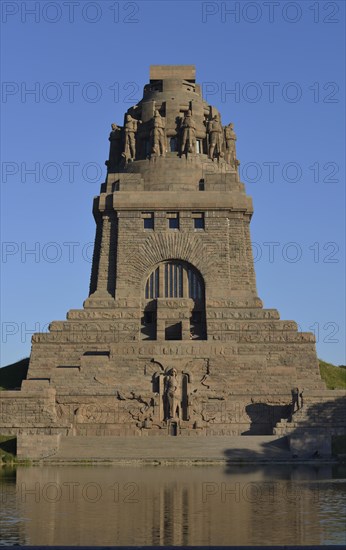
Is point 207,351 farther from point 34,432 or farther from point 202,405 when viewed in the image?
point 34,432

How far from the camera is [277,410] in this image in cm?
4703

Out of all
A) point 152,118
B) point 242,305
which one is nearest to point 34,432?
point 242,305

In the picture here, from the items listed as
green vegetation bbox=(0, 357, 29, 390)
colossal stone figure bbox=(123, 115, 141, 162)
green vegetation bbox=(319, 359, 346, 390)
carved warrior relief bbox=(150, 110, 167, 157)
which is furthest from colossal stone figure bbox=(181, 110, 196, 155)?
green vegetation bbox=(0, 357, 29, 390)

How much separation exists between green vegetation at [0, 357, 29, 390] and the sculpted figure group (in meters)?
16.1

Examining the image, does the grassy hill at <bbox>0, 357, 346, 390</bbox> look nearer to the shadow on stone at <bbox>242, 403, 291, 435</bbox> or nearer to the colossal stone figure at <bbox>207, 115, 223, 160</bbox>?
the shadow on stone at <bbox>242, 403, 291, 435</bbox>

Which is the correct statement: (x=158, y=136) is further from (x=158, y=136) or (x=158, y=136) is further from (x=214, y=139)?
(x=214, y=139)

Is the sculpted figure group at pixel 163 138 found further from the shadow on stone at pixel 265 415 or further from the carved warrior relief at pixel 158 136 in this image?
the shadow on stone at pixel 265 415

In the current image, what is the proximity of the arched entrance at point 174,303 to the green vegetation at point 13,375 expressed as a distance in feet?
32.7

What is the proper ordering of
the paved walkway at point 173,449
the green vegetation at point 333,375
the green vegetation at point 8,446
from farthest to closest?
the green vegetation at point 333,375
the green vegetation at point 8,446
the paved walkway at point 173,449

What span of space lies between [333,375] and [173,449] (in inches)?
895

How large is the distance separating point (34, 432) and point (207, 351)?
37.4ft

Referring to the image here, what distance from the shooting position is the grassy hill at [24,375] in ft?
190

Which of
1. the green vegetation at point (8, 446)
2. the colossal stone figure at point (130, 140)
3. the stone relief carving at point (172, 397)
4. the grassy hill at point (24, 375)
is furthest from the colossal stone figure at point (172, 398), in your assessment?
the colossal stone figure at point (130, 140)

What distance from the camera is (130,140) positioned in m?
61.9
